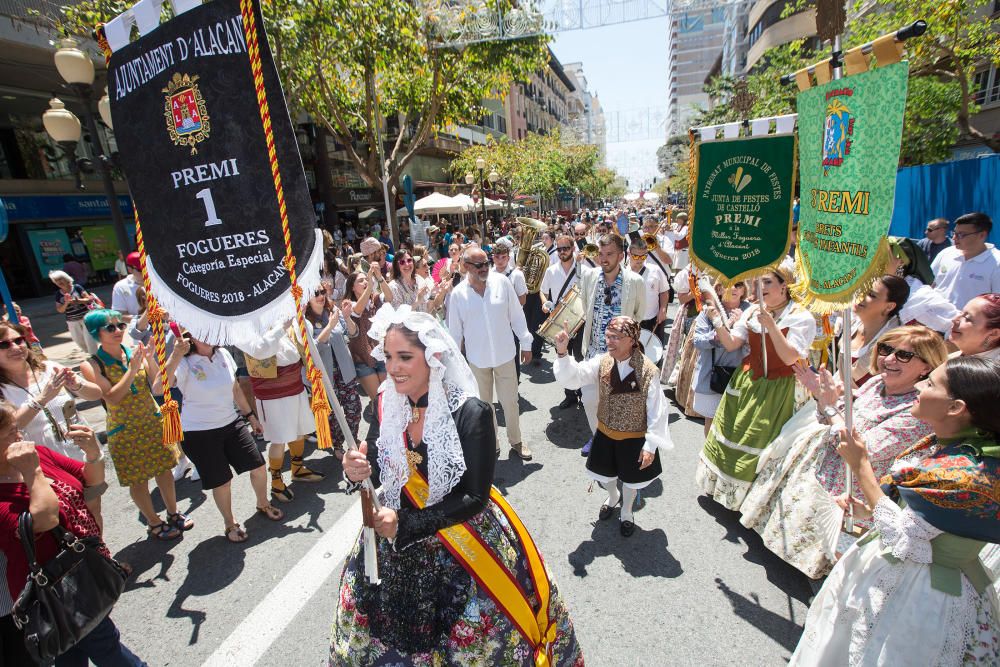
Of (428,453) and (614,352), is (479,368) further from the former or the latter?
(428,453)

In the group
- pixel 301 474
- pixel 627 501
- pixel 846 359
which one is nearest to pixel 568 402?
pixel 627 501

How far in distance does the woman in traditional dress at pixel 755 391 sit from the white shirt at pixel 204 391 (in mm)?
3901

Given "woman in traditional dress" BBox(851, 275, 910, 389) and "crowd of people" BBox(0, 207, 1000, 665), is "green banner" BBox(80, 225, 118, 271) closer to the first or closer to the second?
"crowd of people" BBox(0, 207, 1000, 665)

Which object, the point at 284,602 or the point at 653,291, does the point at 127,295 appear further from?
the point at 653,291

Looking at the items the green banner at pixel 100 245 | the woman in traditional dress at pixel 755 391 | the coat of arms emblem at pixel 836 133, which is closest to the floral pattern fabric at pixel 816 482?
the woman in traditional dress at pixel 755 391

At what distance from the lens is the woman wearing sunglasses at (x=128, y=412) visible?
371 cm

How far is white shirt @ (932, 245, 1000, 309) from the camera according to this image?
527 cm

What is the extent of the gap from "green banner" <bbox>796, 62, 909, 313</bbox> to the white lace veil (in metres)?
1.91

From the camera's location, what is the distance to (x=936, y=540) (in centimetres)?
188

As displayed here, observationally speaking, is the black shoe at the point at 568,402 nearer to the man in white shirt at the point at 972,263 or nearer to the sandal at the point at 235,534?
the sandal at the point at 235,534

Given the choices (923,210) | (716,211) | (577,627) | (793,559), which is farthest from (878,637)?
(923,210)

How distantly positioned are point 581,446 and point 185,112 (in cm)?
462

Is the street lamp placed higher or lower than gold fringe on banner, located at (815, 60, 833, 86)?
higher

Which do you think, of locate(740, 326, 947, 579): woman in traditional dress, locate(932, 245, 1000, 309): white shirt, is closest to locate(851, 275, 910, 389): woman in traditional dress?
locate(740, 326, 947, 579): woman in traditional dress
